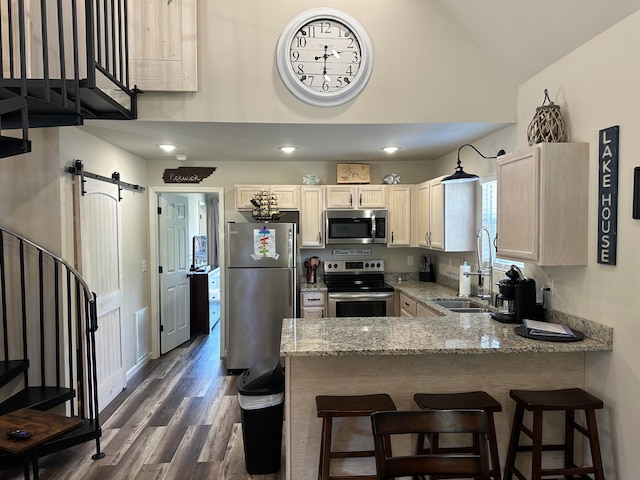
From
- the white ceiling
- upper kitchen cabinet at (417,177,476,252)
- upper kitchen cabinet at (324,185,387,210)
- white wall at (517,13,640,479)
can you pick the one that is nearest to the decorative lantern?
white wall at (517,13,640,479)

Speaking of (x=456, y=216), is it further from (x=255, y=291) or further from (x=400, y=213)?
(x=255, y=291)

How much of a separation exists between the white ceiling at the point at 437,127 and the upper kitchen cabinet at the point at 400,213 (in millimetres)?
403

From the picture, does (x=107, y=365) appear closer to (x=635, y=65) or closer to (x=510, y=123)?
(x=510, y=123)

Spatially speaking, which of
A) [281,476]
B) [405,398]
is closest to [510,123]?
[405,398]

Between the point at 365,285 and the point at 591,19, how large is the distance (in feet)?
10.4

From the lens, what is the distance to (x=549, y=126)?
2.44 meters

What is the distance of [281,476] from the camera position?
2.53 m

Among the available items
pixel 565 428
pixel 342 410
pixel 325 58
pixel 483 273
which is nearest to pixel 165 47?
pixel 325 58

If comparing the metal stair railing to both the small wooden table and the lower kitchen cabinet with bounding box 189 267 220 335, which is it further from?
the lower kitchen cabinet with bounding box 189 267 220 335

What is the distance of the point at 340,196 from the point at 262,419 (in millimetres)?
2694

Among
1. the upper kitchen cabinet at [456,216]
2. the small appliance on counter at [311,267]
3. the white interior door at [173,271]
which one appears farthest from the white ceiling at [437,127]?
the small appliance on counter at [311,267]

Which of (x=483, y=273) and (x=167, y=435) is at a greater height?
(x=483, y=273)

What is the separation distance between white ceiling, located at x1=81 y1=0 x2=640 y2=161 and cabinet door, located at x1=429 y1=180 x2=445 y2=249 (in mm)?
437

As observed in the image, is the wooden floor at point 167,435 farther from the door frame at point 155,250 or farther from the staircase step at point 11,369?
the staircase step at point 11,369
